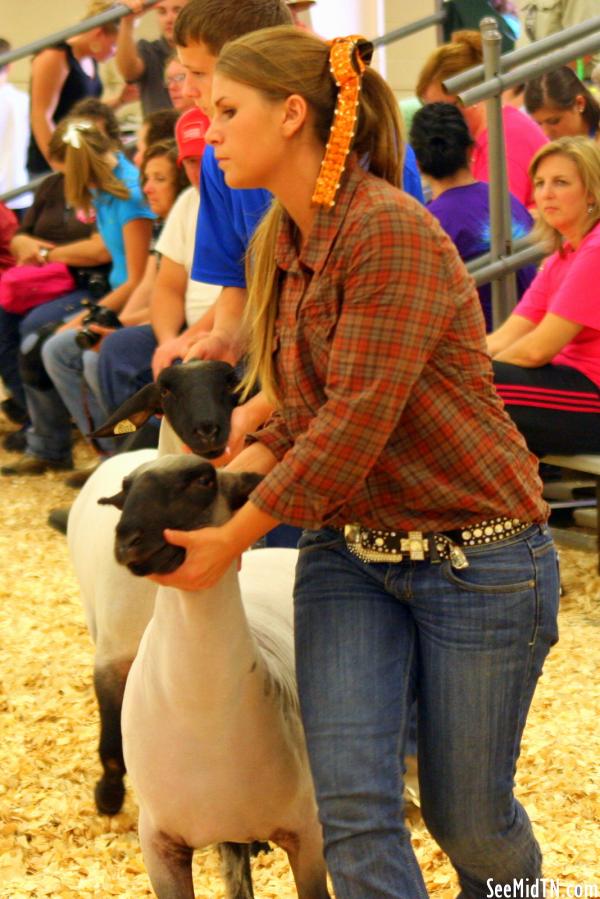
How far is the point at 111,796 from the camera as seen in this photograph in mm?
3643

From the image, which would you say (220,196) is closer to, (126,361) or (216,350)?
(216,350)

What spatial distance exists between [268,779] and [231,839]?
166 mm

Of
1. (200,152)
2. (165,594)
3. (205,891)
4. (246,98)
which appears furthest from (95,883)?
(200,152)

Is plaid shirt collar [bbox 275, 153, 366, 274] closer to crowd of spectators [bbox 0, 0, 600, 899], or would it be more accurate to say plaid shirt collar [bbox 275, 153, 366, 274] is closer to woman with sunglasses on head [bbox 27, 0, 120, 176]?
crowd of spectators [bbox 0, 0, 600, 899]

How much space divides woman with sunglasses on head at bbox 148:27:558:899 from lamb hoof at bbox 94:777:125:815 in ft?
5.25

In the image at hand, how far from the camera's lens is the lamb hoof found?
143 inches

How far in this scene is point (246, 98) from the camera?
211 centimetres

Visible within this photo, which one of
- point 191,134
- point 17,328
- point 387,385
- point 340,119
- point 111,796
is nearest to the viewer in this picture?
point 387,385

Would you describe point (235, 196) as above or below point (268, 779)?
above

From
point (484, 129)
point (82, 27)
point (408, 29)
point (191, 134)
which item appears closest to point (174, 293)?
point (191, 134)

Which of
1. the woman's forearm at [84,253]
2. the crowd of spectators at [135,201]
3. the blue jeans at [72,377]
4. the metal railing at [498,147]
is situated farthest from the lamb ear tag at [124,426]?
the woman's forearm at [84,253]

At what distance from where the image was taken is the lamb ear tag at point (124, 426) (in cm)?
301

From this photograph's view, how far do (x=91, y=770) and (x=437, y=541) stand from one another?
2.19 meters

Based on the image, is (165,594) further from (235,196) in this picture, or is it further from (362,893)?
Answer: (235,196)
